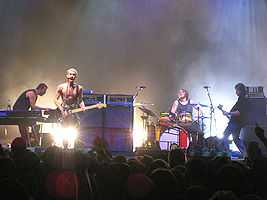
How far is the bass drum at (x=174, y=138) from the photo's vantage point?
12836 mm

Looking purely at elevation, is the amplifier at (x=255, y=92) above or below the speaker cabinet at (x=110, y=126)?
above

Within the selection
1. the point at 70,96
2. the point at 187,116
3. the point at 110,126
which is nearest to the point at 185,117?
the point at 187,116

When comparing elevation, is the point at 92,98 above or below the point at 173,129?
above

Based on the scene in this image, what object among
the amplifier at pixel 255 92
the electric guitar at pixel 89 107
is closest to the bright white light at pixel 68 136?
the electric guitar at pixel 89 107

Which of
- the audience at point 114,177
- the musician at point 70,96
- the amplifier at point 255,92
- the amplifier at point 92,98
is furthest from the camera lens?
the amplifier at point 255,92

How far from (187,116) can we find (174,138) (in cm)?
78

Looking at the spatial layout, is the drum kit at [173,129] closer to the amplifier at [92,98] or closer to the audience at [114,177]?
the amplifier at [92,98]

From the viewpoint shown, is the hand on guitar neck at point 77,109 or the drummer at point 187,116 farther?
the drummer at point 187,116

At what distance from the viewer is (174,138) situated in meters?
12.9

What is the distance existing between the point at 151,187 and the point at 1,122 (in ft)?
23.3

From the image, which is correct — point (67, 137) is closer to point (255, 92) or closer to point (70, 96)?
point (70, 96)

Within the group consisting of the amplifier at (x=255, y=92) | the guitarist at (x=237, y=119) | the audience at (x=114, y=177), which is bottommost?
the audience at (x=114, y=177)

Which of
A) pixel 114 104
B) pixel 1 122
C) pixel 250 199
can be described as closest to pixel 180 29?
pixel 114 104

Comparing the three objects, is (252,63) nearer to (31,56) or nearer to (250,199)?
(31,56)
